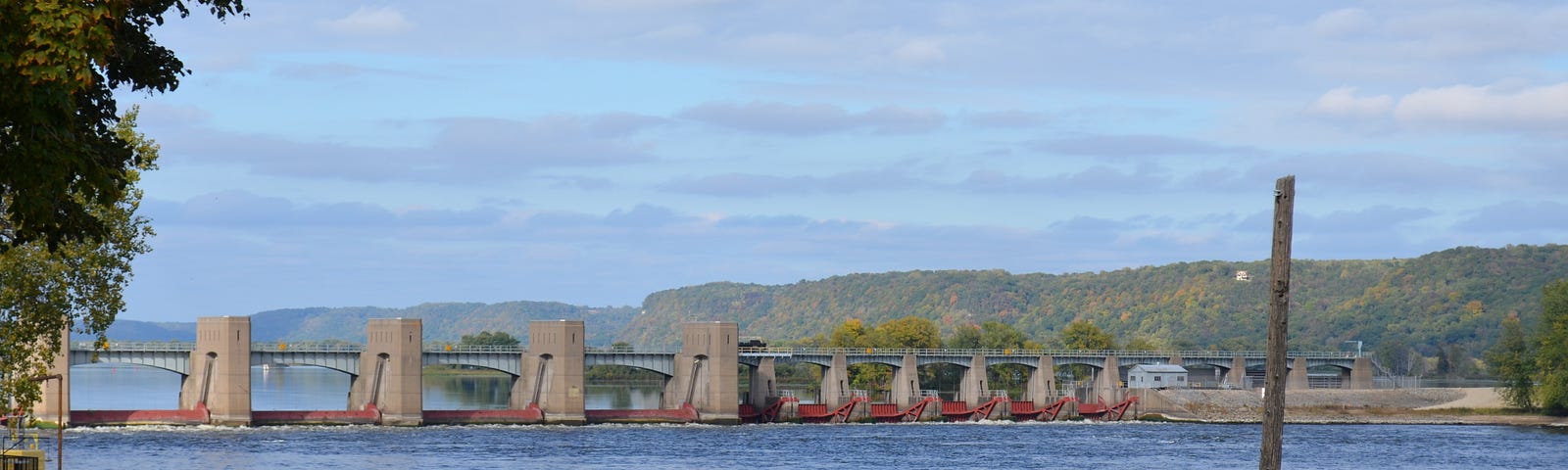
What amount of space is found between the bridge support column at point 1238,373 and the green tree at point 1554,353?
28.3 m

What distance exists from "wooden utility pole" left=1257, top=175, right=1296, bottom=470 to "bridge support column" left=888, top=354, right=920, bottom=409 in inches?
4918

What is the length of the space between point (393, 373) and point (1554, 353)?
86215mm

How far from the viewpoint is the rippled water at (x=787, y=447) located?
96.0 metres

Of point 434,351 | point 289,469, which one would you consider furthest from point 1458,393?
point 289,469

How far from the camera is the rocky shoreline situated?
154 m

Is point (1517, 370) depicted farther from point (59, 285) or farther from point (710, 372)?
point (59, 285)

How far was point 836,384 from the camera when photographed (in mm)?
148500

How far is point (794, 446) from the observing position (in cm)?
11231

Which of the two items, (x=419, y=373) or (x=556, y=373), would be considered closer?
(x=419, y=373)

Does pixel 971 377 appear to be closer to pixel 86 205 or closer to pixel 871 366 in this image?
pixel 871 366

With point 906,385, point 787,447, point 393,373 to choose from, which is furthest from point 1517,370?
point 393,373

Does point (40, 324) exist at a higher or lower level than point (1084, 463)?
higher

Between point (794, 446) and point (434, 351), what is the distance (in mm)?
35414

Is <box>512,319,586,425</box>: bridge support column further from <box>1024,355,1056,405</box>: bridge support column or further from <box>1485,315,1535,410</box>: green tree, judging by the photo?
<box>1485,315,1535,410</box>: green tree
